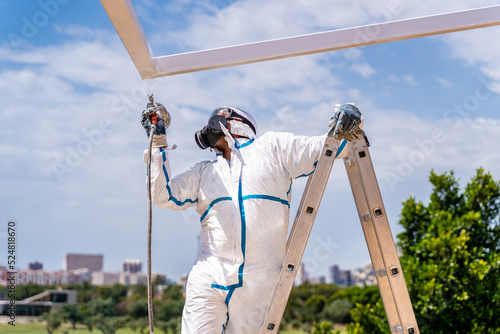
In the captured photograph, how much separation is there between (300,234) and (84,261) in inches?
420

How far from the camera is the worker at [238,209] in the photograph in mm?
2451

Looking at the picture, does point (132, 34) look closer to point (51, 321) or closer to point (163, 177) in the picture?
point (163, 177)

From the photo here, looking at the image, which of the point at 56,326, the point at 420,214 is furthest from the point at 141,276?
the point at 420,214

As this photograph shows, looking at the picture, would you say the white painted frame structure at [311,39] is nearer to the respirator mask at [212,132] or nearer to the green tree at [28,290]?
the respirator mask at [212,132]

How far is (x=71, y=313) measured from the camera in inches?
397

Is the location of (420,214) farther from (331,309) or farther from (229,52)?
(331,309)

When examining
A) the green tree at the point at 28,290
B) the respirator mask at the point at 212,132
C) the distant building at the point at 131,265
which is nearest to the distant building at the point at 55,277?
the green tree at the point at 28,290

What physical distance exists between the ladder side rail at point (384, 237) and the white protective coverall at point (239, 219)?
0.42 ft

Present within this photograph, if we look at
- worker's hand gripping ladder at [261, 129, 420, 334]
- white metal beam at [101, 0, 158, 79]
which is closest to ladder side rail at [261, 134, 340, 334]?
worker's hand gripping ladder at [261, 129, 420, 334]

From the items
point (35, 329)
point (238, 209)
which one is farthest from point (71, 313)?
point (238, 209)

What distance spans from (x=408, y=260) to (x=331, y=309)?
29.3 ft

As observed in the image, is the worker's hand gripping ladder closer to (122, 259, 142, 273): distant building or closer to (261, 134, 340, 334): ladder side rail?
(261, 134, 340, 334): ladder side rail

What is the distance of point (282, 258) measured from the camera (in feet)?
8.32

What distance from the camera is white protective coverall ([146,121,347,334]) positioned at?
2457 millimetres
